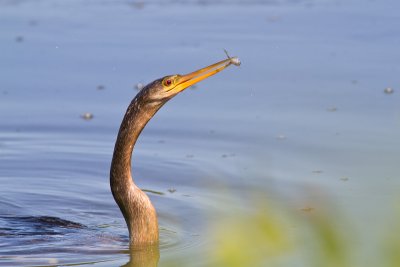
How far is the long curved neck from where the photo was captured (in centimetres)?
638

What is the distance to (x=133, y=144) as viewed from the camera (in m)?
6.46

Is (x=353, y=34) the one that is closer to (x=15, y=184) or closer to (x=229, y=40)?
(x=229, y=40)

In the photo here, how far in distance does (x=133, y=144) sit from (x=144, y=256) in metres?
0.65

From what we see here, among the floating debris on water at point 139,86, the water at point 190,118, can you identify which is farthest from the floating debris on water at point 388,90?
the floating debris on water at point 139,86

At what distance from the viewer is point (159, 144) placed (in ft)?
29.0

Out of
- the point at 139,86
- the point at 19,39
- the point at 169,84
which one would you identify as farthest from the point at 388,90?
the point at 19,39

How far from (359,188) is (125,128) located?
1.83m

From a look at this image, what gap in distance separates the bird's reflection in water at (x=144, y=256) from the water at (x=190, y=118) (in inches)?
1.1

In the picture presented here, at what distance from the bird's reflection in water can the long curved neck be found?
0.20ft

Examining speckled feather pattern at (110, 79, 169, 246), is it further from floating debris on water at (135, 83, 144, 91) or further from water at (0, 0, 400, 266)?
floating debris on water at (135, 83, 144, 91)

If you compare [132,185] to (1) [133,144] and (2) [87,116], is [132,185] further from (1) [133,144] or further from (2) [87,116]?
(2) [87,116]

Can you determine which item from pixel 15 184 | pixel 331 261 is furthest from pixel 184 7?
pixel 331 261

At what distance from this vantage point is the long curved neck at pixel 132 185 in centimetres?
638

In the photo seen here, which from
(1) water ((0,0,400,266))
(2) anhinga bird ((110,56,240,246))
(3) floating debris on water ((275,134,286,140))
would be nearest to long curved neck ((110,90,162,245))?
(2) anhinga bird ((110,56,240,246))
